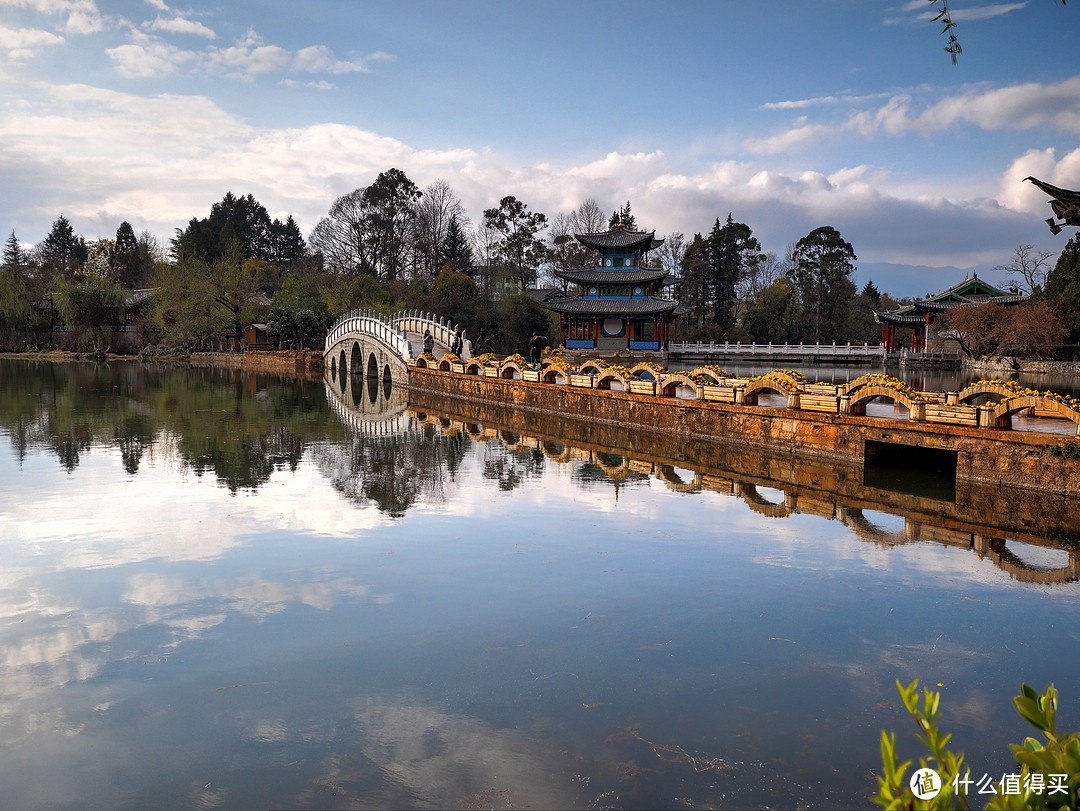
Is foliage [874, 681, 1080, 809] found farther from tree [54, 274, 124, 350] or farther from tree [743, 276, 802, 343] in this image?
tree [54, 274, 124, 350]

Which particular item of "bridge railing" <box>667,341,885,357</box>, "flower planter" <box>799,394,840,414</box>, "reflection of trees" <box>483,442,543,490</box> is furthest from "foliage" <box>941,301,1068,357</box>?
"reflection of trees" <box>483,442,543,490</box>

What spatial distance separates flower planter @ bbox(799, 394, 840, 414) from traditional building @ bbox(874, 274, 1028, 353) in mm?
37255

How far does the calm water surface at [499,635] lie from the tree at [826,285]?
53.3m

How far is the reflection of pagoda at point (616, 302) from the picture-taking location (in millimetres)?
51219

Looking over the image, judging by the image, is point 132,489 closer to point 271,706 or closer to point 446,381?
point 271,706

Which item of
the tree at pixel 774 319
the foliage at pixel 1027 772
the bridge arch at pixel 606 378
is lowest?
the foliage at pixel 1027 772

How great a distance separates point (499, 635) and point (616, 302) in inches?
1820

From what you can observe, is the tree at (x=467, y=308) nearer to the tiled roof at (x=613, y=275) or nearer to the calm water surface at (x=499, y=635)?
the tiled roof at (x=613, y=275)

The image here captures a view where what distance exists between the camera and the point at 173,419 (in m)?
23.1

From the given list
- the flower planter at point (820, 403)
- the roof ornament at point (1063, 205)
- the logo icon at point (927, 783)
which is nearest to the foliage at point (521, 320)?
the flower planter at point (820, 403)

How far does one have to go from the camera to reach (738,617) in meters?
7.86

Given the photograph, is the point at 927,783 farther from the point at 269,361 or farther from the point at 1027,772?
the point at 269,361

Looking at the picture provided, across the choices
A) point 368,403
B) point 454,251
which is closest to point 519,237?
point 454,251

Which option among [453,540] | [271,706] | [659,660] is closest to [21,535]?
[453,540]
